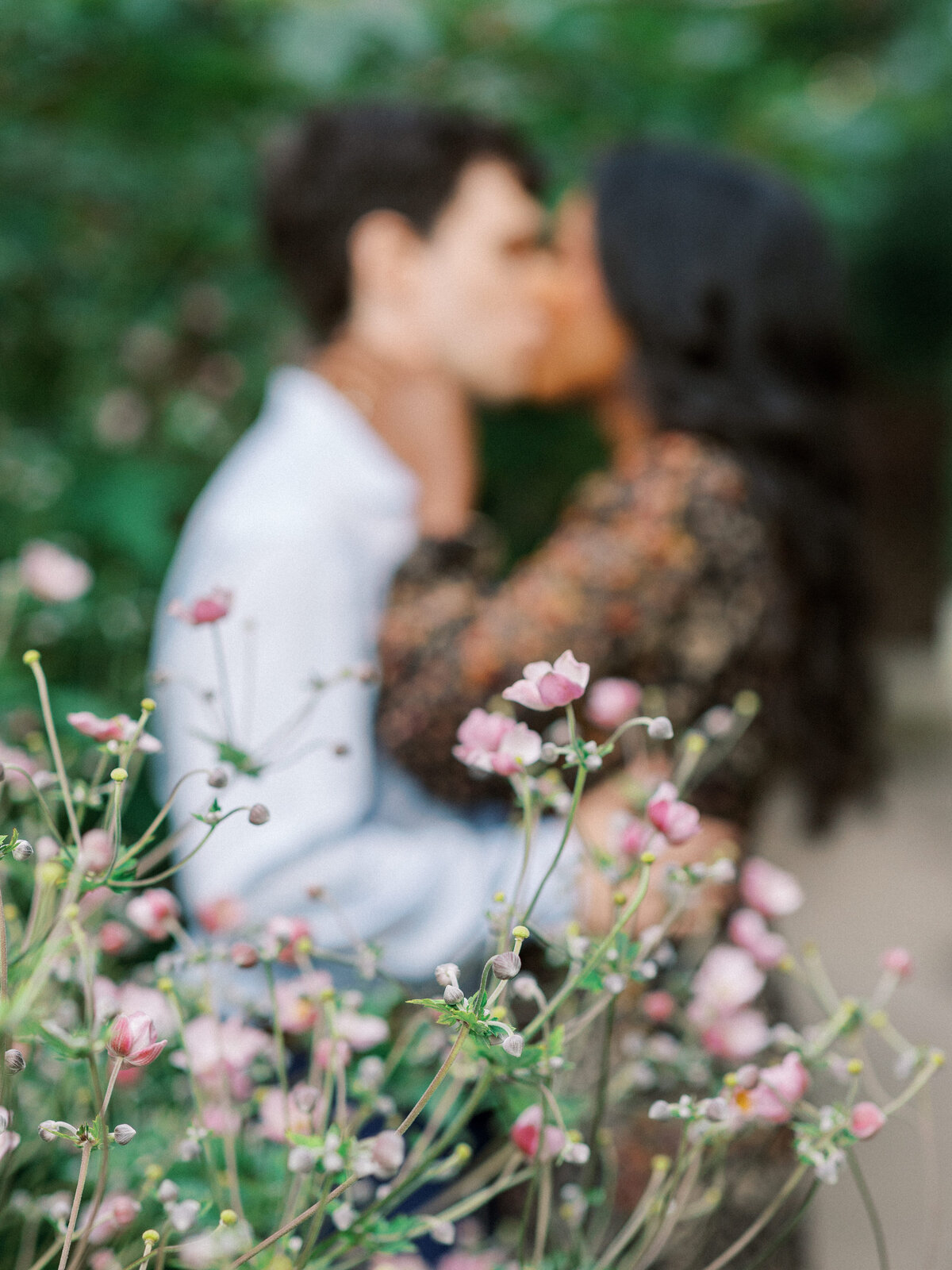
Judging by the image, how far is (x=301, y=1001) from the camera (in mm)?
590

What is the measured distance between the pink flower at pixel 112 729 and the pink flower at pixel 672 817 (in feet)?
0.75

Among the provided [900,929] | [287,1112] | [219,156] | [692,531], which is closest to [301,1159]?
[287,1112]

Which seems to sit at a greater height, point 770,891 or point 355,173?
point 355,173

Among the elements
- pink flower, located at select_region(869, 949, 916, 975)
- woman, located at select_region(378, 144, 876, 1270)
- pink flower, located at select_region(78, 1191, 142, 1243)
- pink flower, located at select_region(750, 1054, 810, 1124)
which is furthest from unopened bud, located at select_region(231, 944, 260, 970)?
woman, located at select_region(378, 144, 876, 1270)

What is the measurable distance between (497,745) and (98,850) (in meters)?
0.21

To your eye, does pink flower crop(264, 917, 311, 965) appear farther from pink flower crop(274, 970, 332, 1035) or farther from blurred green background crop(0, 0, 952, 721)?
blurred green background crop(0, 0, 952, 721)

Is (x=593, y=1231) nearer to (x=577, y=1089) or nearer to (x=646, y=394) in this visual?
(x=577, y=1089)

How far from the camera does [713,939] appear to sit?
112 centimetres

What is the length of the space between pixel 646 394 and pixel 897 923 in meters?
1.79

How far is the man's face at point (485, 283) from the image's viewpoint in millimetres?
1441

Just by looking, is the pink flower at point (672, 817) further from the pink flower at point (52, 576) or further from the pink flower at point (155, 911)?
the pink flower at point (52, 576)

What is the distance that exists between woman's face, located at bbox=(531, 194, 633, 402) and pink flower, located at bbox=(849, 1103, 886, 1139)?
107cm

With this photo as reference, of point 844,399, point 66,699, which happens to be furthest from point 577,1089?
point 844,399

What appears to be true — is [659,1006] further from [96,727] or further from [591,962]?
[96,727]
